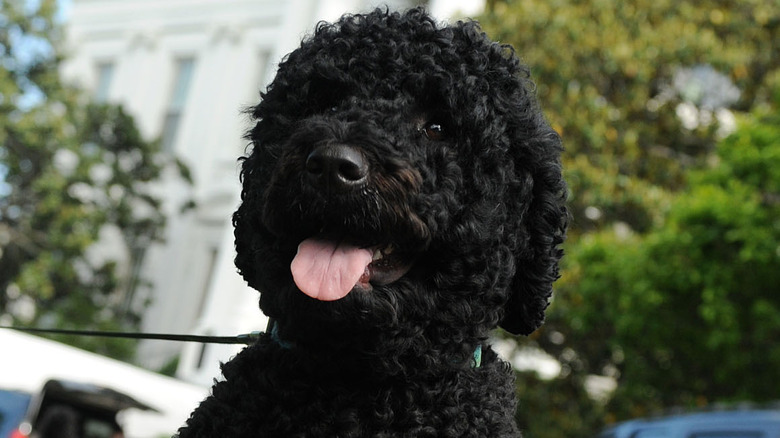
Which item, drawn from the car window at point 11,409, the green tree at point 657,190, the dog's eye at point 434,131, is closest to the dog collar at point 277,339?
the dog's eye at point 434,131

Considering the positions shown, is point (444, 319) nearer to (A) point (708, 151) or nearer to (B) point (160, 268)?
(A) point (708, 151)

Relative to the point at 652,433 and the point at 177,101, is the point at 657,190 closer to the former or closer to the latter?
the point at 652,433

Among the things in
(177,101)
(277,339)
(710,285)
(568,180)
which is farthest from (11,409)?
(177,101)

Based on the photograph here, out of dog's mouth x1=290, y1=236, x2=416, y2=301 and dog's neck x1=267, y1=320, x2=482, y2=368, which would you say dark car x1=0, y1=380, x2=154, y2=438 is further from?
dog's mouth x1=290, y1=236, x2=416, y2=301

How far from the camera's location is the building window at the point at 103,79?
32.5m

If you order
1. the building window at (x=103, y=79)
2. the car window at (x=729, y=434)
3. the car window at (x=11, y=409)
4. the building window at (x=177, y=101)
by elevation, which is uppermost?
the building window at (x=103, y=79)

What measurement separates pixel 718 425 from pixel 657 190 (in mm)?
9709

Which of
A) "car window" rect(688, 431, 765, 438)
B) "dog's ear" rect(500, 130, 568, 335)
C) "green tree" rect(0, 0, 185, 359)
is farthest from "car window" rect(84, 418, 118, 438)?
"green tree" rect(0, 0, 185, 359)

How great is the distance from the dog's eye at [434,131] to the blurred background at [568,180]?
2153 millimetres

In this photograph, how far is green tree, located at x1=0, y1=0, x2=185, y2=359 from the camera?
902 inches

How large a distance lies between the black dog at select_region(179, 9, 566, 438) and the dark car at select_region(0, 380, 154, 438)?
7489mm

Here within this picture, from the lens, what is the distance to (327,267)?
268cm

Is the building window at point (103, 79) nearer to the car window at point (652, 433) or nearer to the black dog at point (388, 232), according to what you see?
the car window at point (652, 433)

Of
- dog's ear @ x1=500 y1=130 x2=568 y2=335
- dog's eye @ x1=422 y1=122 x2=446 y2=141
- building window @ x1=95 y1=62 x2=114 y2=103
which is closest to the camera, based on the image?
dog's eye @ x1=422 y1=122 x2=446 y2=141
